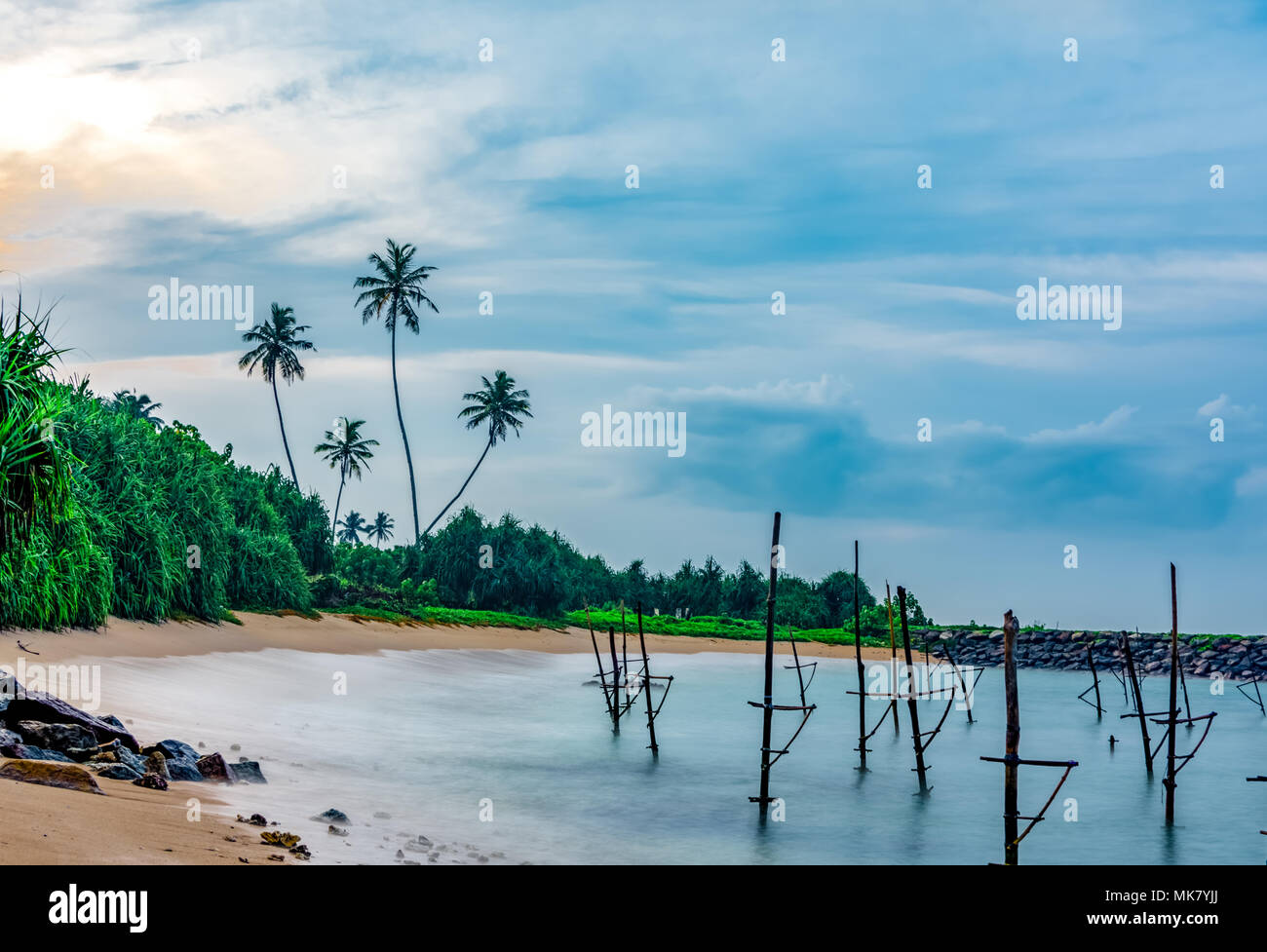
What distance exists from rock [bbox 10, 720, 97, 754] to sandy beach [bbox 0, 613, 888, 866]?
3.88ft

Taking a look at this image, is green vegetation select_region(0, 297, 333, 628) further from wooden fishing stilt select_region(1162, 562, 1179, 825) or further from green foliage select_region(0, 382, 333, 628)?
wooden fishing stilt select_region(1162, 562, 1179, 825)

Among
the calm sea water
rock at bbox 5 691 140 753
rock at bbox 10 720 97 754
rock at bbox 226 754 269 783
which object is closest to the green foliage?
the calm sea water

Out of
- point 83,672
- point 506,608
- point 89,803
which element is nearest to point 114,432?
point 83,672

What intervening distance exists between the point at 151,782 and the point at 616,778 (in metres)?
11.3

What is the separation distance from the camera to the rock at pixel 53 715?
12617 mm

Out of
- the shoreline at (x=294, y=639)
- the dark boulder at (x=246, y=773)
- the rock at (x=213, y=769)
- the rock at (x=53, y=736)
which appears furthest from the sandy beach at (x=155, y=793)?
the rock at (x=53, y=736)

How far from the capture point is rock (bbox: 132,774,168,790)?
11523mm

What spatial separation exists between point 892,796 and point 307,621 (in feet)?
79.2

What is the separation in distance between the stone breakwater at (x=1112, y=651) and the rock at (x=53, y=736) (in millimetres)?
54022

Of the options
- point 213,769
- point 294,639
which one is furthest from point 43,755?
point 294,639

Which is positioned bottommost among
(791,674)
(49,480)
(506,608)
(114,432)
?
(791,674)

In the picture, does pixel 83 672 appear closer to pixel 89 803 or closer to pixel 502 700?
pixel 89 803

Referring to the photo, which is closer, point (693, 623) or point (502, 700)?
point (502, 700)
